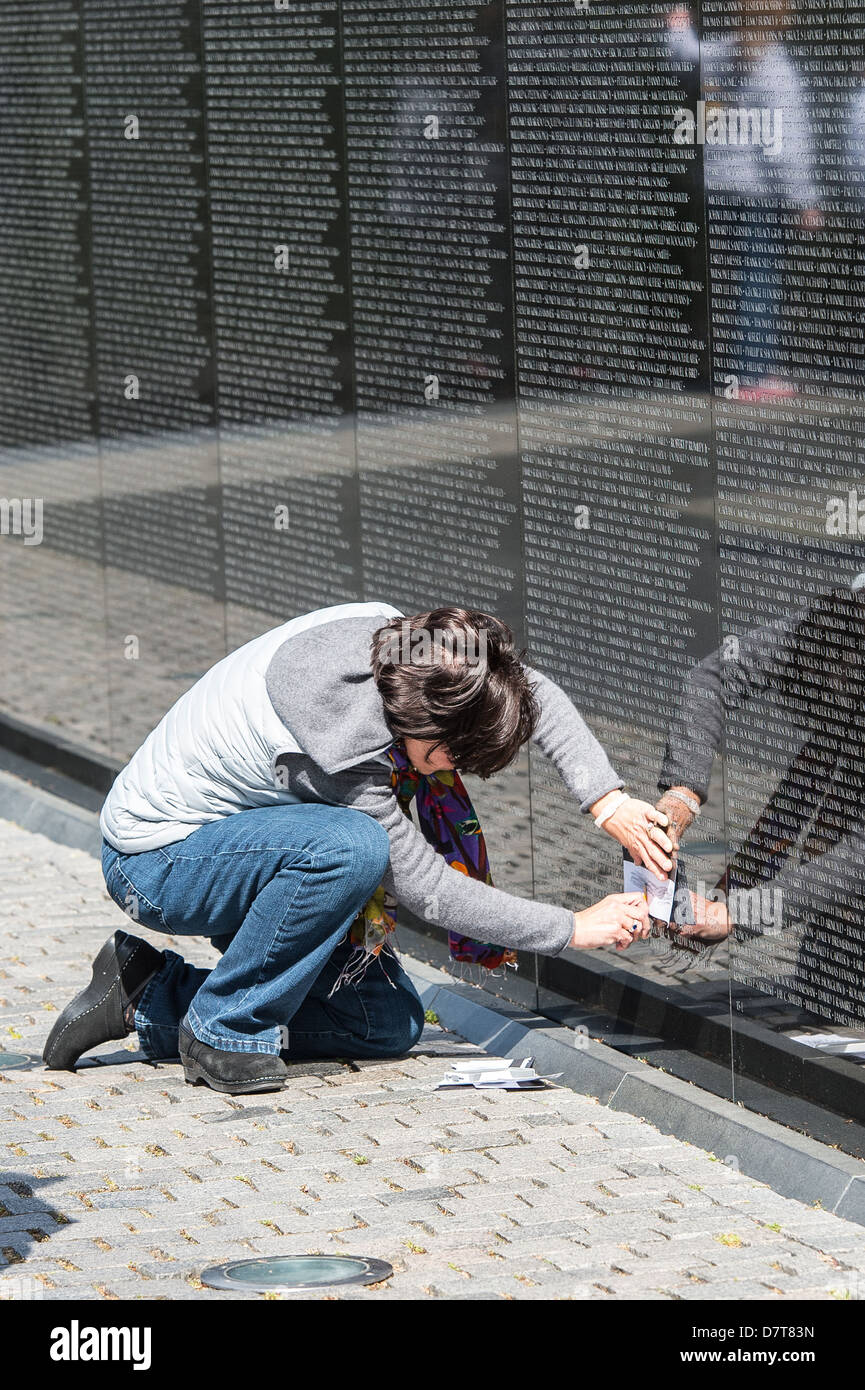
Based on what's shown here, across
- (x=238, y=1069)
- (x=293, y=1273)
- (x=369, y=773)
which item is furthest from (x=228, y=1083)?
(x=293, y=1273)

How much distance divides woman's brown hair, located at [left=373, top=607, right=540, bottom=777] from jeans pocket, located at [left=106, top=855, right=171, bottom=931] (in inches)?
34.4

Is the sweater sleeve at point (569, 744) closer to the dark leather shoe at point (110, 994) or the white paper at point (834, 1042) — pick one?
the white paper at point (834, 1042)

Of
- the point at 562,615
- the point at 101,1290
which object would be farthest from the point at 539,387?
the point at 101,1290

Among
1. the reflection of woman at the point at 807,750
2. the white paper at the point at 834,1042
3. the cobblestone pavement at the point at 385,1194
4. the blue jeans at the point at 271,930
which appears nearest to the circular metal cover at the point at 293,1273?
the cobblestone pavement at the point at 385,1194

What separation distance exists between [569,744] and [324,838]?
66 centimetres

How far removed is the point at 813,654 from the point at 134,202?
437cm

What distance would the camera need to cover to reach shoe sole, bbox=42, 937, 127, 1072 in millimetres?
5832

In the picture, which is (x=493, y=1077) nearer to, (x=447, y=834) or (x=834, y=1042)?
(x=447, y=834)

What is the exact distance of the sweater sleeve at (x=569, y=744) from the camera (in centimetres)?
550

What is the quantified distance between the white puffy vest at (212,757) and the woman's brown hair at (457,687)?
0.85 ft

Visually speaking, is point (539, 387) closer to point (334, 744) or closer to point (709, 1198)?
point (334, 744)

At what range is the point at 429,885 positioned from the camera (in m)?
5.27

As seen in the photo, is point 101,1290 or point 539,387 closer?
point 101,1290

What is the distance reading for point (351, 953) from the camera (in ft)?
18.8
